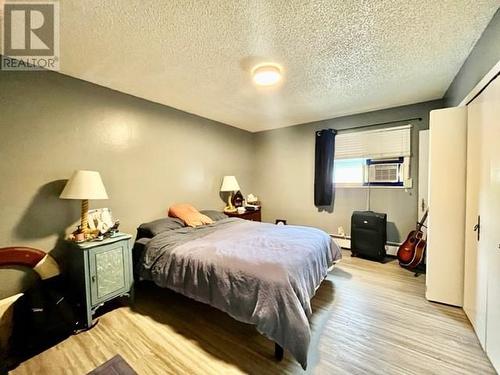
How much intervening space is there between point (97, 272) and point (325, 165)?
3.68m

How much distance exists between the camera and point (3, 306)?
6.06 feet

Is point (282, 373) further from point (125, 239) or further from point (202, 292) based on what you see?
point (125, 239)

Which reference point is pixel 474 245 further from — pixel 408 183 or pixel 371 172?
pixel 371 172

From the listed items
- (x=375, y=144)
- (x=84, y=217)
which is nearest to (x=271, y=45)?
(x=84, y=217)

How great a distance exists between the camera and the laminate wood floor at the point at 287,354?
60.4 inches

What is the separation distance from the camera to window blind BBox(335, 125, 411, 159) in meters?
3.45

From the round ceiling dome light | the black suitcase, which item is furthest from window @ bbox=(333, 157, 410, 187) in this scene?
the round ceiling dome light

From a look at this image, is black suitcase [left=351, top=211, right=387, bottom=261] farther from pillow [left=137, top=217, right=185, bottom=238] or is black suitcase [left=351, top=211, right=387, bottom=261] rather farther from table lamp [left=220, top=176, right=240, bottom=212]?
pillow [left=137, top=217, right=185, bottom=238]

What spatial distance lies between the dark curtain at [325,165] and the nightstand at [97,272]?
3.24 meters

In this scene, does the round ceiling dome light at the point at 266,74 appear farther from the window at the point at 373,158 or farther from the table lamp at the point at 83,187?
the window at the point at 373,158

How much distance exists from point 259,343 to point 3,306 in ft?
7.10

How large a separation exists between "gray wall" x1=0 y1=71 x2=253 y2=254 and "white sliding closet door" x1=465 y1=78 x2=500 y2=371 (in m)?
3.44

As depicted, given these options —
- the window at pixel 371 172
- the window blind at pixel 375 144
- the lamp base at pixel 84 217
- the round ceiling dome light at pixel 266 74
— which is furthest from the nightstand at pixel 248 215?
the round ceiling dome light at pixel 266 74

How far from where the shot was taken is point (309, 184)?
441cm
